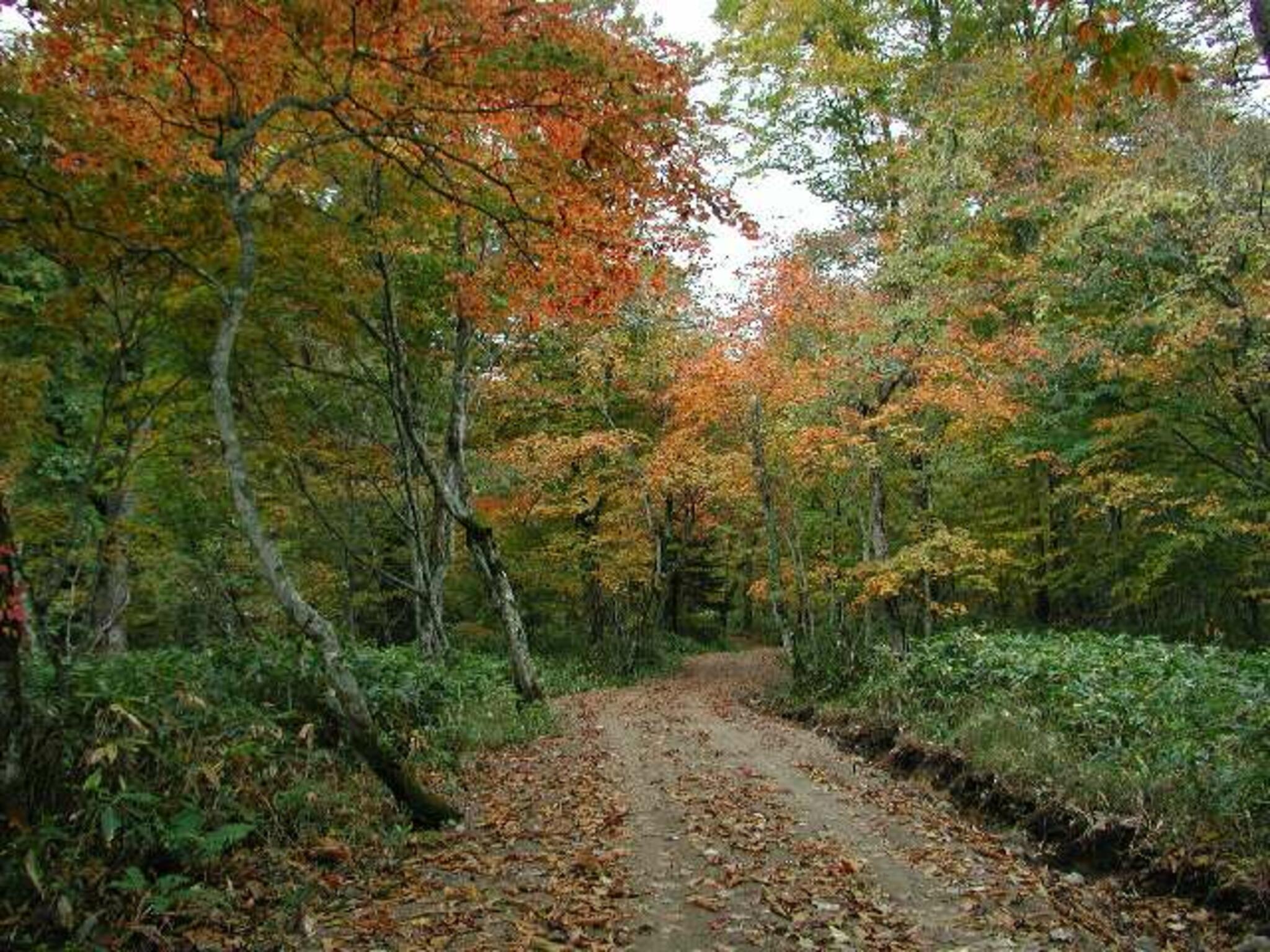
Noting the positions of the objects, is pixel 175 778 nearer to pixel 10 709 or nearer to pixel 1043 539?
pixel 10 709

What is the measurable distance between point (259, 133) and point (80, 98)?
6.41 ft

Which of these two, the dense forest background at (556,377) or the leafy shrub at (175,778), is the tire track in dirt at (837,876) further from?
the leafy shrub at (175,778)

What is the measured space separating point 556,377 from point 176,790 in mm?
19207

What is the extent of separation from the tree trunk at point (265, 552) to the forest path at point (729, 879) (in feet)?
2.91

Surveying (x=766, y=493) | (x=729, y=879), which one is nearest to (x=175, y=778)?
(x=729, y=879)

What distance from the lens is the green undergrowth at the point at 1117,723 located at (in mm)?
5785

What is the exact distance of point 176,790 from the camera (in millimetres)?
5594

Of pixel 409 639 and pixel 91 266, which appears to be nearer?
pixel 91 266

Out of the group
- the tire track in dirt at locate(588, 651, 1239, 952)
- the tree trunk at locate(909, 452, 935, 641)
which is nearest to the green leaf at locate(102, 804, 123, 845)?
the tire track in dirt at locate(588, 651, 1239, 952)

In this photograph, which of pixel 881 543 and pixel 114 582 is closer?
pixel 114 582

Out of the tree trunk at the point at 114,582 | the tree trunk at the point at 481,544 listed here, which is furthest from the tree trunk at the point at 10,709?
the tree trunk at the point at 114,582

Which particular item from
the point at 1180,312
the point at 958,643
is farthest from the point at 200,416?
the point at 1180,312

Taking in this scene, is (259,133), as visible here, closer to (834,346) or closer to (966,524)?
(834,346)

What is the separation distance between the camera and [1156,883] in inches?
224
